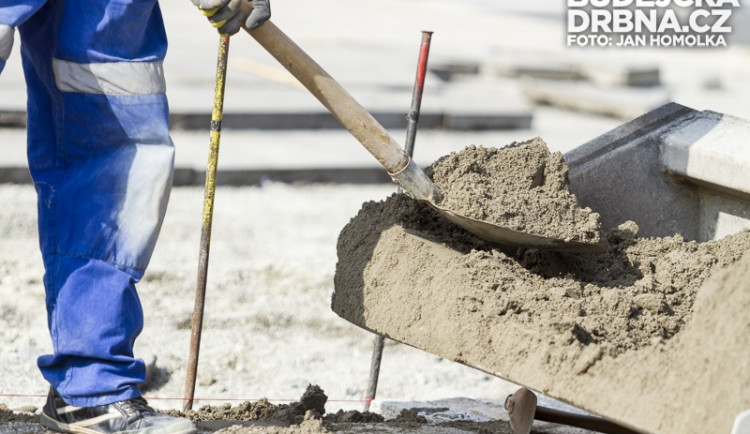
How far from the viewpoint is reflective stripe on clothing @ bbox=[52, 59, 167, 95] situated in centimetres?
248

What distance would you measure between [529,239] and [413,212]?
348 mm

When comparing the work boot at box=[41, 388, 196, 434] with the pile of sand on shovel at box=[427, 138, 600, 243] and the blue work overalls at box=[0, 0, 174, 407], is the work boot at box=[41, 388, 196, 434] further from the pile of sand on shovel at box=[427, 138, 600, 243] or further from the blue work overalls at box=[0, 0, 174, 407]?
the pile of sand on shovel at box=[427, 138, 600, 243]

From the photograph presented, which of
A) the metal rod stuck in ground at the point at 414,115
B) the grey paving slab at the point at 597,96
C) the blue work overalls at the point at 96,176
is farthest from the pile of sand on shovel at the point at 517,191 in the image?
the grey paving slab at the point at 597,96

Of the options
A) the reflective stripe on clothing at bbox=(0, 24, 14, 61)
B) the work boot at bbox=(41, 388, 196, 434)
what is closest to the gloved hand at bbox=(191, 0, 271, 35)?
the reflective stripe on clothing at bbox=(0, 24, 14, 61)

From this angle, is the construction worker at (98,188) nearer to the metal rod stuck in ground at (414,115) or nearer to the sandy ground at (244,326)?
the sandy ground at (244,326)

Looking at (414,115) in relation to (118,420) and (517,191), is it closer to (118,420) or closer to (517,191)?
(517,191)

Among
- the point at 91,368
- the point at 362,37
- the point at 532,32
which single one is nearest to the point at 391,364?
the point at 91,368

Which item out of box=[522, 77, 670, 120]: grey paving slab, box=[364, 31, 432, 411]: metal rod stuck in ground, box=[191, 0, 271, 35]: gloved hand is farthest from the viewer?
box=[522, 77, 670, 120]: grey paving slab

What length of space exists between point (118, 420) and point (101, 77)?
89 centimetres

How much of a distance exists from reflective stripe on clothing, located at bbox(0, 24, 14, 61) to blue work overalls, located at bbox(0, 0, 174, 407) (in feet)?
0.52

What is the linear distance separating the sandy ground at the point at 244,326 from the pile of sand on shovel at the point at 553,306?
874 mm

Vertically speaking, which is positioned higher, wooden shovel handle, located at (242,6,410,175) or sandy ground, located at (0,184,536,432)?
wooden shovel handle, located at (242,6,410,175)

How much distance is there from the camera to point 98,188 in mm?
2527

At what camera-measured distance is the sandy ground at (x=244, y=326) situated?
374cm
